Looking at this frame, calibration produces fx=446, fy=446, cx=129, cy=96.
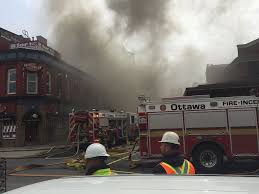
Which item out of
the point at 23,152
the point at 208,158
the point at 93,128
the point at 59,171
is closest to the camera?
the point at 208,158

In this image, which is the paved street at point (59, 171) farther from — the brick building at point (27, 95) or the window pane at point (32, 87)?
the window pane at point (32, 87)

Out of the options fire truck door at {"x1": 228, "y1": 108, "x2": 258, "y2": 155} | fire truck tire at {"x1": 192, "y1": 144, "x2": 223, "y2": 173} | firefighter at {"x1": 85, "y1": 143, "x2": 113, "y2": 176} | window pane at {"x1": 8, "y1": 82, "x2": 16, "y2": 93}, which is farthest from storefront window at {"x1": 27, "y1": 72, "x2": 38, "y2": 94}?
firefighter at {"x1": 85, "y1": 143, "x2": 113, "y2": 176}

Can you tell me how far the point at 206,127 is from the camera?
1319 centimetres

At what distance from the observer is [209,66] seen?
37.6 metres

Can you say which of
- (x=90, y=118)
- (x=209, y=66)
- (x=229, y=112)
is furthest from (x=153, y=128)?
(x=209, y=66)

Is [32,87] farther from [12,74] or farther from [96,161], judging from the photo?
[96,161]

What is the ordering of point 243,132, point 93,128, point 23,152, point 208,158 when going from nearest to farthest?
point 243,132, point 208,158, point 93,128, point 23,152

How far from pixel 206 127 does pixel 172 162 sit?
922cm

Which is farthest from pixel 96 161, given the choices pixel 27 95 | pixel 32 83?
pixel 32 83

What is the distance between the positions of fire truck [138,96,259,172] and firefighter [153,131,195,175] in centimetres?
896

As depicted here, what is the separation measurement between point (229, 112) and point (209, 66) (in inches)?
985

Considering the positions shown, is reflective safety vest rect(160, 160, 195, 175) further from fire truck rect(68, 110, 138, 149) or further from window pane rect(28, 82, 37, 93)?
window pane rect(28, 82, 37, 93)

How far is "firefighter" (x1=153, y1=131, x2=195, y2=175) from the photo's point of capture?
4.04m

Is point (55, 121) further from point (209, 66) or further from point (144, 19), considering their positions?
point (209, 66)
